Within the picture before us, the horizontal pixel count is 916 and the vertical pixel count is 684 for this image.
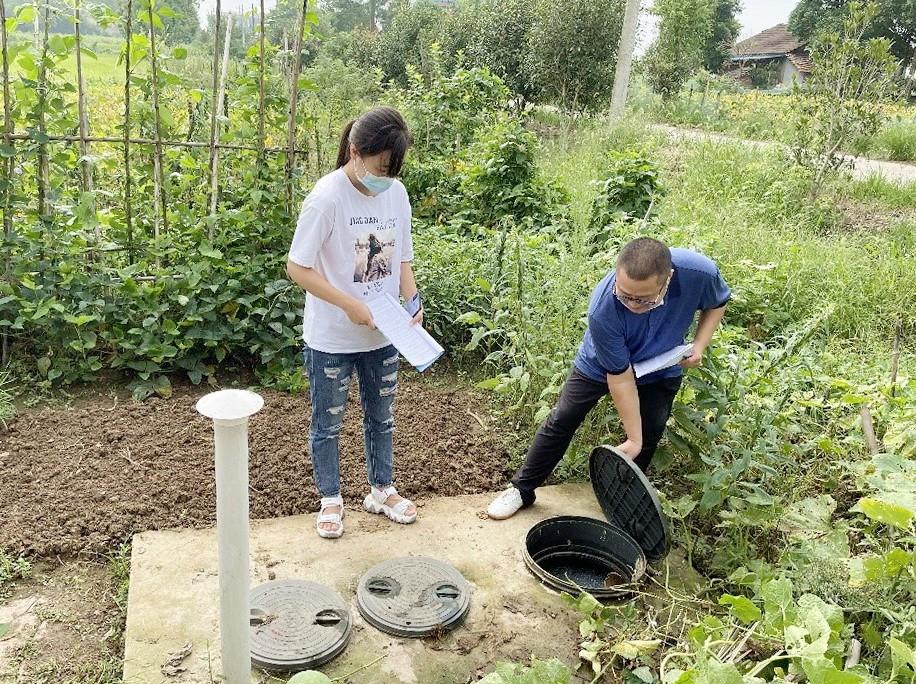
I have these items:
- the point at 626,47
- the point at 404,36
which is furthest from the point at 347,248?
the point at 404,36

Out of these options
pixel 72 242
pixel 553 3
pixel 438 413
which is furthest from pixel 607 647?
pixel 553 3

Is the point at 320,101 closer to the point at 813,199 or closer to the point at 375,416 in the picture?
the point at 813,199

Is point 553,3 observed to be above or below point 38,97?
above

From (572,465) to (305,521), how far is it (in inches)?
49.5

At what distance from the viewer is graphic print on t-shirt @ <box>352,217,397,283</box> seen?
8.14ft

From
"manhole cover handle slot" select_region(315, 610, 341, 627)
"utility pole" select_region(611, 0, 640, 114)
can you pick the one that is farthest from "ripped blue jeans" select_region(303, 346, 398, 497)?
"utility pole" select_region(611, 0, 640, 114)

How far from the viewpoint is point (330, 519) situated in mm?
2758

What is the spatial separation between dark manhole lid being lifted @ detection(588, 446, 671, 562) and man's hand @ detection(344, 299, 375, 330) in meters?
0.97

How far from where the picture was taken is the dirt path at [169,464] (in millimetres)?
2829

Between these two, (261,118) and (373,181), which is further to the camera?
(261,118)

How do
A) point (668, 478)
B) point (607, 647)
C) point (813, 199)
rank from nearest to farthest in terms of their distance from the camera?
point (607, 647) → point (668, 478) → point (813, 199)

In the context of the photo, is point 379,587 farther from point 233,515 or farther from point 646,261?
point 646,261

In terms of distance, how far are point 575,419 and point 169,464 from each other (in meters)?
1.84

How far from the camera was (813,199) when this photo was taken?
7523 millimetres
